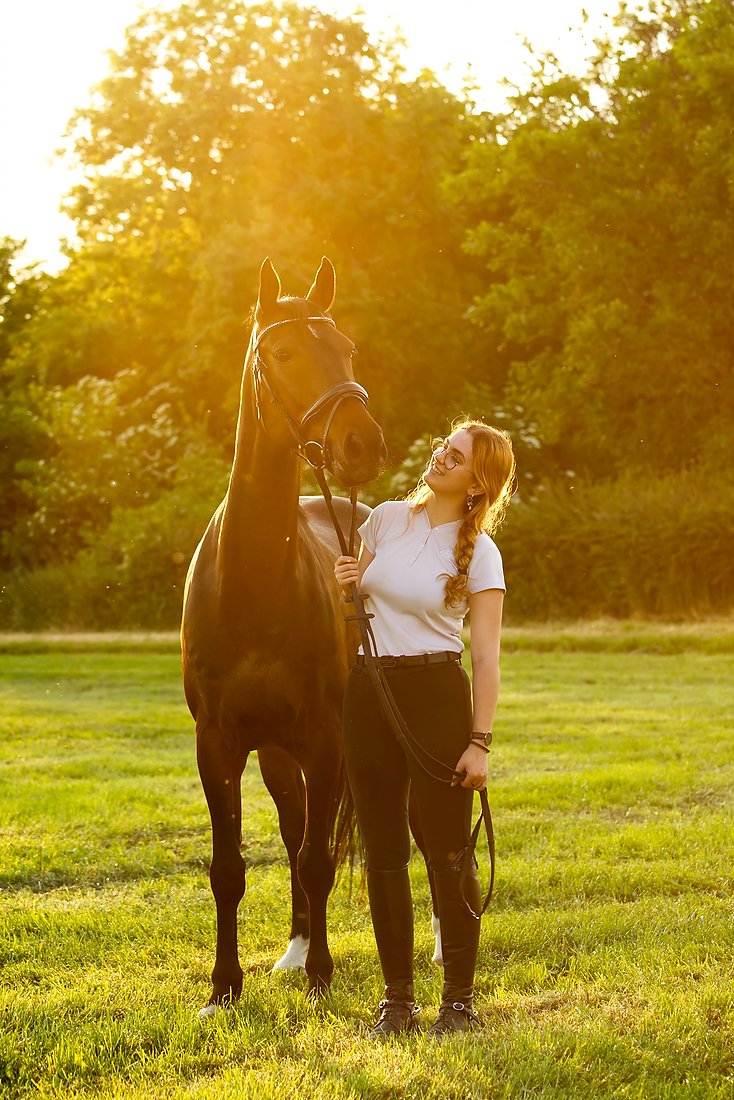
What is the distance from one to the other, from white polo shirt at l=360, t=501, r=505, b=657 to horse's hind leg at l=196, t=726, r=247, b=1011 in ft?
3.08

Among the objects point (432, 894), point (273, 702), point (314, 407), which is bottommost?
point (432, 894)

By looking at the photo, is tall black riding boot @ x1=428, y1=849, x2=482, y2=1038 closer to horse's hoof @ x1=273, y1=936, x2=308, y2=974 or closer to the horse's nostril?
horse's hoof @ x1=273, y1=936, x2=308, y2=974

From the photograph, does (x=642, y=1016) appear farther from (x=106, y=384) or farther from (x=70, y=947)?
(x=106, y=384)

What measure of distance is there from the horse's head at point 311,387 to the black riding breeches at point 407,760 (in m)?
0.71

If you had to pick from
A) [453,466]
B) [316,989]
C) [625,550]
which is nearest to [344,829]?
[316,989]

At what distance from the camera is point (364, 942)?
4.76 meters

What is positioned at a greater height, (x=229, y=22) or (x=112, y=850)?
(x=229, y=22)

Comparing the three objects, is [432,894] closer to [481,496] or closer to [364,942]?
[364,942]

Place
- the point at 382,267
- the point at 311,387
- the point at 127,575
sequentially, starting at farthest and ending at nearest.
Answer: the point at 382,267, the point at 127,575, the point at 311,387

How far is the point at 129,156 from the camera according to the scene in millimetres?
33562

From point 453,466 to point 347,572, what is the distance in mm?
503

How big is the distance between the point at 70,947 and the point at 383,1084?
201cm

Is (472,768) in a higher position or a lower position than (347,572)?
lower

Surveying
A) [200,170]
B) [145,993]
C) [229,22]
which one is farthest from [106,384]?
[145,993]
